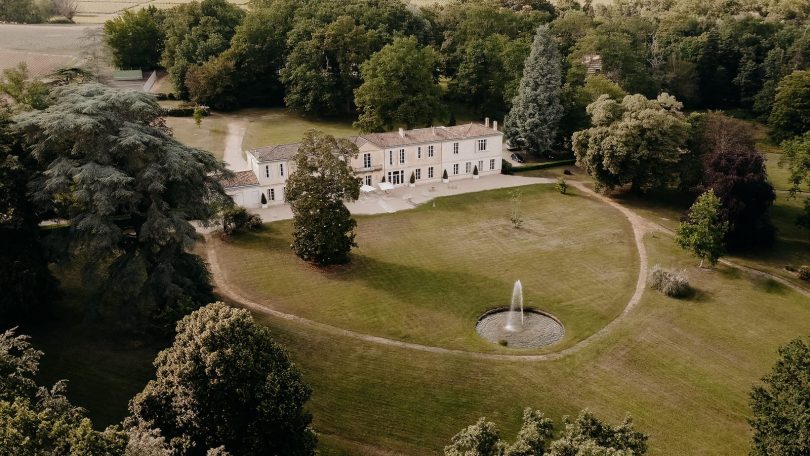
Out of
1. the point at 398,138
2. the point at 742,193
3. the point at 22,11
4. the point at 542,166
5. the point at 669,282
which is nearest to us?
the point at 669,282

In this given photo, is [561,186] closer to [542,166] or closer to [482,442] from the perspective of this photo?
[542,166]

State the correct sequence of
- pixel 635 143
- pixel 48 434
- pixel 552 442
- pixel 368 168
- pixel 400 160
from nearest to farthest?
1. pixel 48 434
2. pixel 552 442
3. pixel 635 143
4. pixel 368 168
5. pixel 400 160

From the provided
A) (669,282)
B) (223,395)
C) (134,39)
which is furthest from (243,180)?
(134,39)

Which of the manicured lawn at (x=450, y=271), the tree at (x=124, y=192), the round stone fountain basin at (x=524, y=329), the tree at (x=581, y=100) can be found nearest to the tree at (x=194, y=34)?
the manicured lawn at (x=450, y=271)

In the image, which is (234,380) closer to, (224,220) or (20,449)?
(20,449)

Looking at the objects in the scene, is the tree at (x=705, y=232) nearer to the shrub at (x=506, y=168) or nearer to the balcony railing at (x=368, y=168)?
the shrub at (x=506, y=168)

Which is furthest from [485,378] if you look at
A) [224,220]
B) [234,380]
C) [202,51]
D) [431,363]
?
[202,51]
